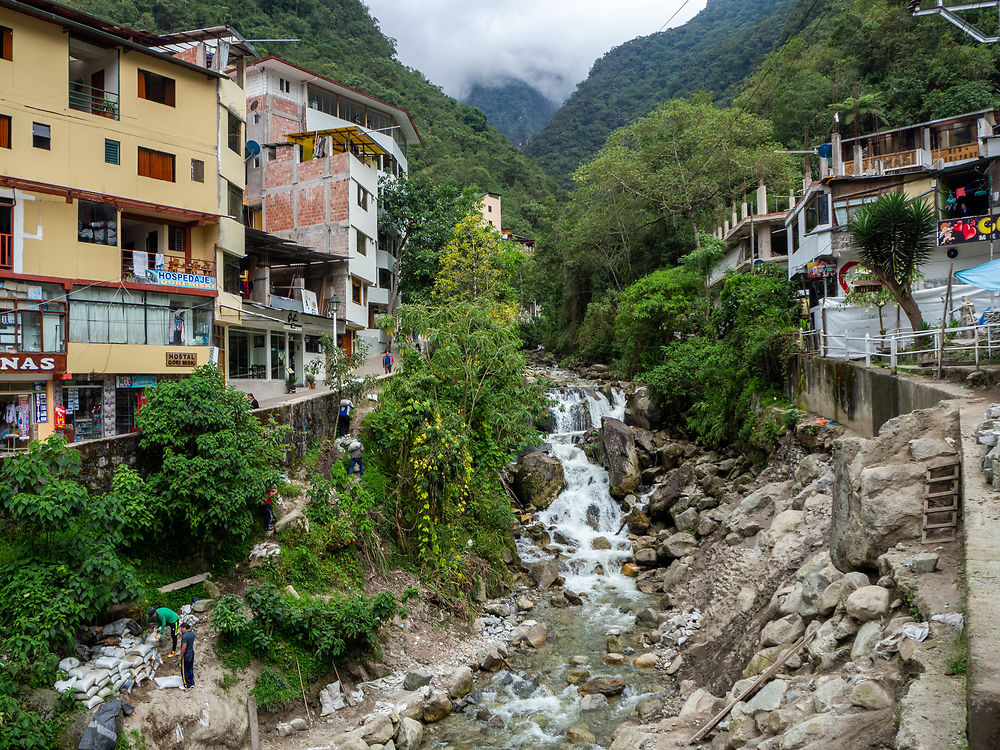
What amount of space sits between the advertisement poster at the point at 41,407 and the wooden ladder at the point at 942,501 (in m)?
22.0

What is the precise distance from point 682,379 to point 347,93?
28.7 metres

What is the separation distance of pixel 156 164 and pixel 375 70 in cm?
5071

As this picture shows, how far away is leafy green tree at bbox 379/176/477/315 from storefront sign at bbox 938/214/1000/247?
948 inches

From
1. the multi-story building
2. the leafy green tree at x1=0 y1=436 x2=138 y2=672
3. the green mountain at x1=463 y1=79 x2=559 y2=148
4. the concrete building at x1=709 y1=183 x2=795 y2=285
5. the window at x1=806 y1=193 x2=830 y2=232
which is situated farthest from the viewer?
the green mountain at x1=463 y1=79 x2=559 y2=148

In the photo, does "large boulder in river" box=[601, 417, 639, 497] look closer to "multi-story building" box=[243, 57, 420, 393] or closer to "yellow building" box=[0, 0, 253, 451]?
"multi-story building" box=[243, 57, 420, 393]

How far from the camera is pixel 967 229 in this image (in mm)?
24234

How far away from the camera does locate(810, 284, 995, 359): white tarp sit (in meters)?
19.1

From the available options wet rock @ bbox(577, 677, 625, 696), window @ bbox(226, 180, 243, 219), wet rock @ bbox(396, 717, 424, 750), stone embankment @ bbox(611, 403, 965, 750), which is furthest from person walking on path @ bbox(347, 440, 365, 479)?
window @ bbox(226, 180, 243, 219)

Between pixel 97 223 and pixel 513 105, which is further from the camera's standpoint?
pixel 513 105

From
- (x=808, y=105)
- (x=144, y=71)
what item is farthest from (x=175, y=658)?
(x=808, y=105)

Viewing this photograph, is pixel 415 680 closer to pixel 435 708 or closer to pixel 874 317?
pixel 435 708

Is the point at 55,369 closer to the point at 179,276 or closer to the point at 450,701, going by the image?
the point at 179,276

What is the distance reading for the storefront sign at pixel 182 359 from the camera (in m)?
22.3

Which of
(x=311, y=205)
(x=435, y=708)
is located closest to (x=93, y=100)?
(x=311, y=205)
